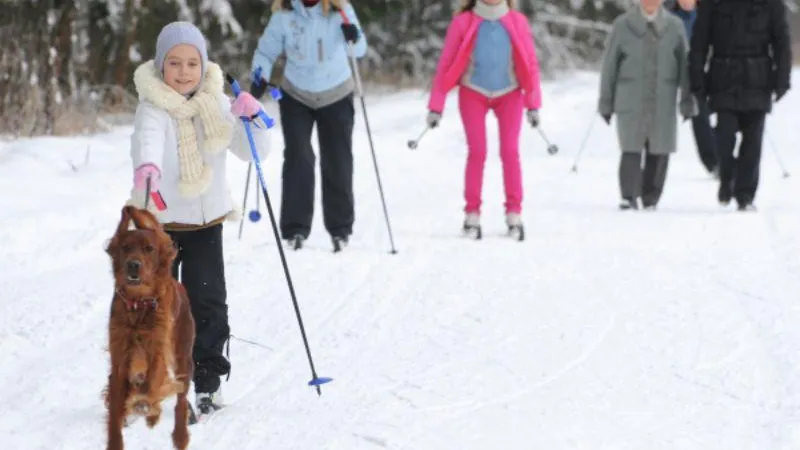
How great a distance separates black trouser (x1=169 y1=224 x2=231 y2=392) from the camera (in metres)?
5.29

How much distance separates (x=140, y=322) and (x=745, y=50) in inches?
309

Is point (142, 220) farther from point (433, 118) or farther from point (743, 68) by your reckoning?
point (743, 68)

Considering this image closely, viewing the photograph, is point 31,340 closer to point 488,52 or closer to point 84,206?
point 84,206

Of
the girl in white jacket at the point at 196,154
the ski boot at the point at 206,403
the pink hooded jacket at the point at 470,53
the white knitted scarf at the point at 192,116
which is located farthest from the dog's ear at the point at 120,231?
the pink hooded jacket at the point at 470,53

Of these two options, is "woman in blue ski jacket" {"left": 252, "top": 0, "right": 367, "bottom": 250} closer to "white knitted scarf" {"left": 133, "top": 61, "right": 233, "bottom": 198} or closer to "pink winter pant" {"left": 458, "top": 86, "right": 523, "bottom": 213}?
"pink winter pant" {"left": 458, "top": 86, "right": 523, "bottom": 213}

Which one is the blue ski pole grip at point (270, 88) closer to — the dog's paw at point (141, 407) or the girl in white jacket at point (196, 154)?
the girl in white jacket at point (196, 154)

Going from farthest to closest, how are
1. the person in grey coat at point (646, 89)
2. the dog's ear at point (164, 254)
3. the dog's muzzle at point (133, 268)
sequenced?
the person in grey coat at point (646, 89) → the dog's ear at point (164, 254) → the dog's muzzle at point (133, 268)

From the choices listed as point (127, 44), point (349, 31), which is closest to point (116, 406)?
point (349, 31)

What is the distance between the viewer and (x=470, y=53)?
9.75 meters

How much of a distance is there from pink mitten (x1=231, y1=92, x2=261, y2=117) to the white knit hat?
208 millimetres

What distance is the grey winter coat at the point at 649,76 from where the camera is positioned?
38.2ft

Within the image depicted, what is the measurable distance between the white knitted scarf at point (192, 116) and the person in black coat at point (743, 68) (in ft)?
22.2

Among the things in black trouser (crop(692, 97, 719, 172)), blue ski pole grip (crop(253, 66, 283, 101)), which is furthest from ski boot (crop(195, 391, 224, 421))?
black trouser (crop(692, 97, 719, 172))

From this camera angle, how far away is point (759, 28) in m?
11.1
